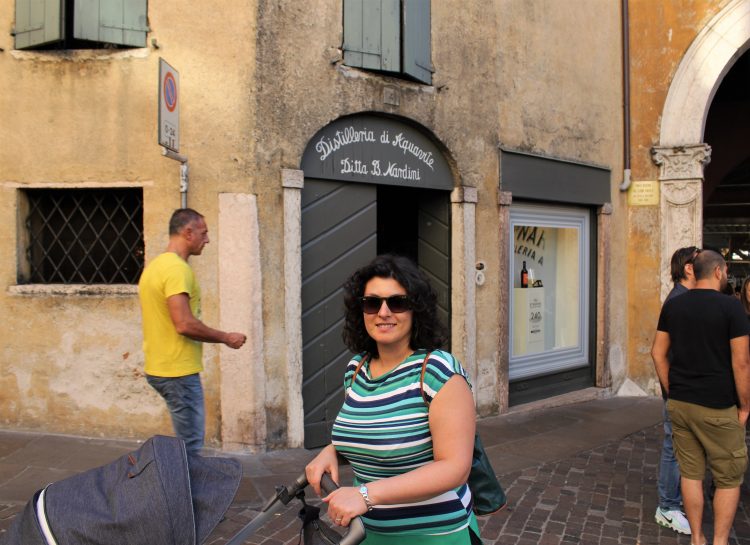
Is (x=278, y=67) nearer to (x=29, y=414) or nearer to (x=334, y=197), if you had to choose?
(x=334, y=197)

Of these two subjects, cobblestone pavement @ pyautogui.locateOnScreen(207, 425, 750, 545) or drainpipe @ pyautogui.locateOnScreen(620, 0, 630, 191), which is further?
drainpipe @ pyautogui.locateOnScreen(620, 0, 630, 191)

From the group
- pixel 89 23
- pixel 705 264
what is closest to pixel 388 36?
pixel 89 23

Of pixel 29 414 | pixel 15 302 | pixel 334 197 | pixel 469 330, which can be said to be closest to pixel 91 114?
pixel 15 302

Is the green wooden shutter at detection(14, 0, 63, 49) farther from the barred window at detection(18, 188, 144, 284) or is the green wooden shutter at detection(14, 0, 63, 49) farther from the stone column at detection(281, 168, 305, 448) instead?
the stone column at detection(281, 168, 305, 448)

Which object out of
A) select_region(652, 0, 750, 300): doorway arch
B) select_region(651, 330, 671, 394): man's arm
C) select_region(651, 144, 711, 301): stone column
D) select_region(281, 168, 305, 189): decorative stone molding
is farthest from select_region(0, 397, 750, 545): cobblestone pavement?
select_region(652, 0, 750, 300): doorway arch

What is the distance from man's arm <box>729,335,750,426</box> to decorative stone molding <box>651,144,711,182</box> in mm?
5607

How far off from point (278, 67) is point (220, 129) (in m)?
0.73

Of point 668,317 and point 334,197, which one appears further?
point 334,197

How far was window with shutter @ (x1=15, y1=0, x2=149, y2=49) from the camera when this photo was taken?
229 inches

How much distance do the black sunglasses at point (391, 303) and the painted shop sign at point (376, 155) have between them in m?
4.06

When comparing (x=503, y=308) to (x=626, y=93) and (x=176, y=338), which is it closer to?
(x=626, y=93)

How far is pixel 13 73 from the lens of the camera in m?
5.96

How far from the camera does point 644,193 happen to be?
9.05m

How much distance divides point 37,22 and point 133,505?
556cm
